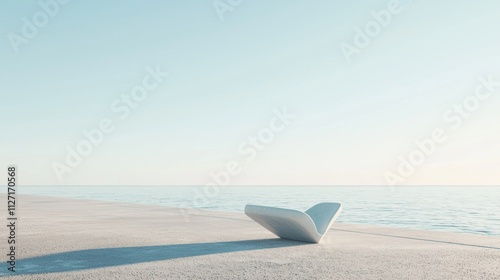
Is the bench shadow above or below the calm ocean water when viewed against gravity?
above

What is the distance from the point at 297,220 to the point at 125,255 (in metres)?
2.70

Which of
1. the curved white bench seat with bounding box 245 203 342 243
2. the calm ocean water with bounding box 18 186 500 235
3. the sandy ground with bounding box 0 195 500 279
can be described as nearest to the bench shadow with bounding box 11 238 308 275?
the sandy ground with bounding box 0 195 500 279

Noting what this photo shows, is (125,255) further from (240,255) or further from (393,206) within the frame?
(393,206)

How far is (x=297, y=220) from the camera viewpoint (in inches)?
296

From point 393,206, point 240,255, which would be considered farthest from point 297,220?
point 393,206

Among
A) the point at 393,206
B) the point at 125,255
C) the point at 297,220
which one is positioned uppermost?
the point at 125,255

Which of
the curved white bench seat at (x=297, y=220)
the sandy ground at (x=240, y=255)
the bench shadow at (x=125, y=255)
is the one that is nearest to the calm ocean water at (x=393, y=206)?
the sandy ground at (x=240, y=255)

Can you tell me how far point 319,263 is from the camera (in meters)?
6.04

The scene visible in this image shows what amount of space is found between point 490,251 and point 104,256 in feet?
19.1

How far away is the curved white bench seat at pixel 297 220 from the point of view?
7547mm

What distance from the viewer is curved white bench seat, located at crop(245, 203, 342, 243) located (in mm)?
7547

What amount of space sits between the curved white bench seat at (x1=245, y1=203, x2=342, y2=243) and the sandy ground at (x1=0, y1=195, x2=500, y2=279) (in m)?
0.18

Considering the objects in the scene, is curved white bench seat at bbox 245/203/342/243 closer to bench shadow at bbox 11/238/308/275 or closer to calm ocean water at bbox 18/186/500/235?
bench shadow at bbox 11/238/308/275

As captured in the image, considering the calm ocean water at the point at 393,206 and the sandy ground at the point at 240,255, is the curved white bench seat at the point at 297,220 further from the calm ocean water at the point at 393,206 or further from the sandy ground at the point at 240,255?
the calm ocean water at the point at 393,206
